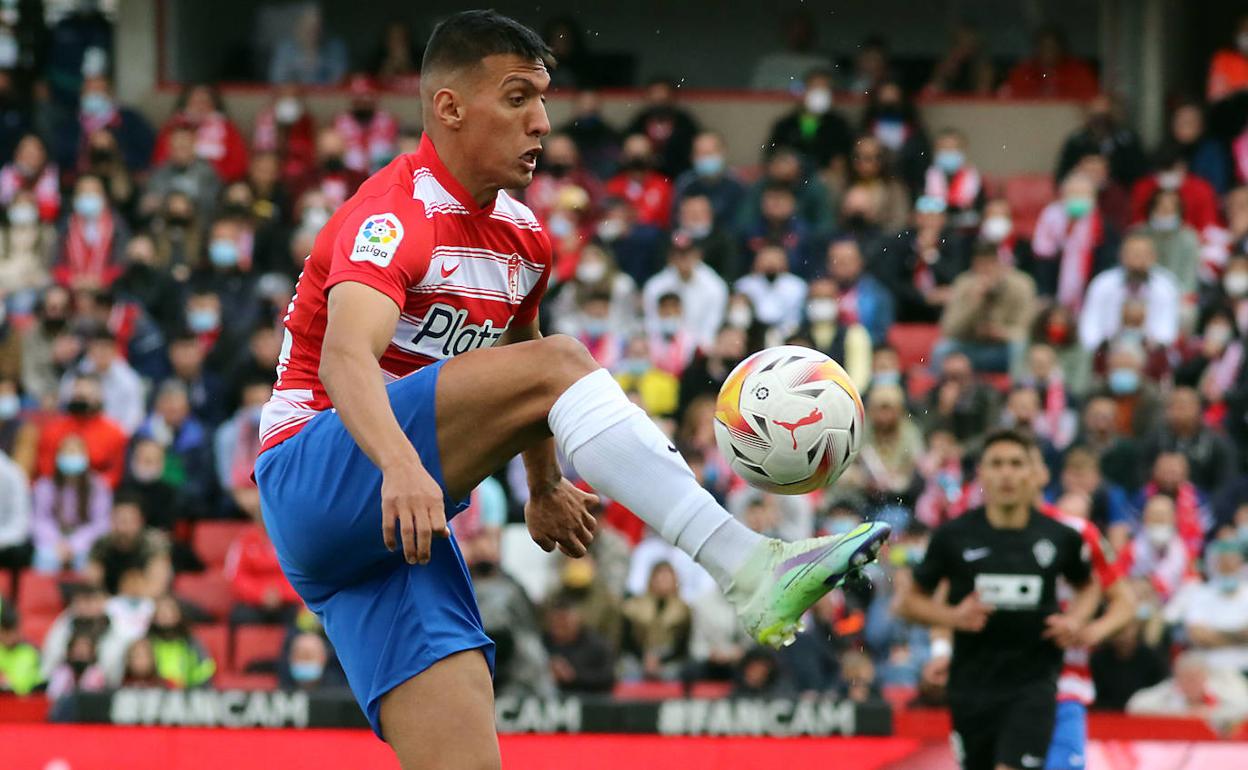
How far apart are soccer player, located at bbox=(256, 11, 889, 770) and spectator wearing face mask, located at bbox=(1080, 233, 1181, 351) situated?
8929 millimetres

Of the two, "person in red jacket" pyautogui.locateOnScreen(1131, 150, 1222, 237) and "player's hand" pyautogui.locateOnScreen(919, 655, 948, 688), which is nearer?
"player's hand" pyautogui.locateOnScreen(919, 655, 948, 688)

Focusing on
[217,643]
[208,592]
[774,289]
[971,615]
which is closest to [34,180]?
[208,592]

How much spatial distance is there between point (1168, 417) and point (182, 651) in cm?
626

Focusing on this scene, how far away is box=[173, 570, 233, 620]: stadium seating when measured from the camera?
40.8 feet

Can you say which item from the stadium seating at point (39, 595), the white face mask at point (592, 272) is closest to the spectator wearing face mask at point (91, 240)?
the stadium seating at point (39, 595)

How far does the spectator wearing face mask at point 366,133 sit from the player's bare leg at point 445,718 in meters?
11.3

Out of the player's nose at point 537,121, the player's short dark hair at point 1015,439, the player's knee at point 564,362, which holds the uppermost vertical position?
the player's nose at point 537,121

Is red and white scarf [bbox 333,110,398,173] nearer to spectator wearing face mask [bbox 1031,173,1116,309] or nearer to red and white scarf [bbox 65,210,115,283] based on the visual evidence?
red and white scarf [bbox 65,210,115,283]

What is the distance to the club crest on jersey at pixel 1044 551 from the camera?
847 centimetres

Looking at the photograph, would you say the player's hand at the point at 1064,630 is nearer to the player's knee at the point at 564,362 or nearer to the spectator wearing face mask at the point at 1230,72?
the player's knee at the point at 564,362

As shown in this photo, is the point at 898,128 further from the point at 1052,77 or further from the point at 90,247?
the point at 90,247

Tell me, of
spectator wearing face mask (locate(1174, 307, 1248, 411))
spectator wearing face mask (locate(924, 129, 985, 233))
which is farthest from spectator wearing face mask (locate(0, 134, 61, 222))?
spectator wearing face mask (locate(1174, 307, 1248, 411))

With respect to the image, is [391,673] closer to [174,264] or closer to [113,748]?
[113,748]

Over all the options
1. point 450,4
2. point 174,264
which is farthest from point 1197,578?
point 450,4
